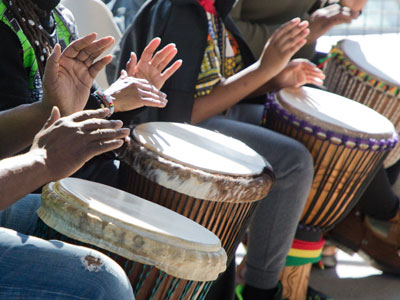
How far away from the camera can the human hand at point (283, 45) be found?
7.54ft

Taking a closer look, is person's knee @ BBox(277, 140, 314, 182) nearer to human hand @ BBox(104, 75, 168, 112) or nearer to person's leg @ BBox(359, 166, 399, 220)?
human hand @ BBox(104, 75, 168, 112)

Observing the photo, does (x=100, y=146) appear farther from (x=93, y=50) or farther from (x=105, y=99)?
(x=105, y=99)

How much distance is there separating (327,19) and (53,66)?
1.62 m

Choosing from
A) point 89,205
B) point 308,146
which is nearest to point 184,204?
point 89,205

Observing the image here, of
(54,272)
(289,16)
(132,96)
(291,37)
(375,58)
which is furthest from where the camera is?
(289,16)

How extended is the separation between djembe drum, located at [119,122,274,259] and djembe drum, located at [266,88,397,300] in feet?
1.49

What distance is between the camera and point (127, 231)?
126 centimetres

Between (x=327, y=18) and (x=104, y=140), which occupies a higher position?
(x=104, y=140)

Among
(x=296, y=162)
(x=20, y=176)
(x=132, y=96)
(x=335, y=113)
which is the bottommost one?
(x=296, y=162)

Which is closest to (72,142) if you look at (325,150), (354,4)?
(325,150)

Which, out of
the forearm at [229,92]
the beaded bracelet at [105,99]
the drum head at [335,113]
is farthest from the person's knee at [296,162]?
the beaded bracelet at [105,99]

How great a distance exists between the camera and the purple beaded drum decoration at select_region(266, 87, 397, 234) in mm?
2236

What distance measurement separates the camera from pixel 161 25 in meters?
2.27

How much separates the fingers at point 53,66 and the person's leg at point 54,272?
431 millimetres
